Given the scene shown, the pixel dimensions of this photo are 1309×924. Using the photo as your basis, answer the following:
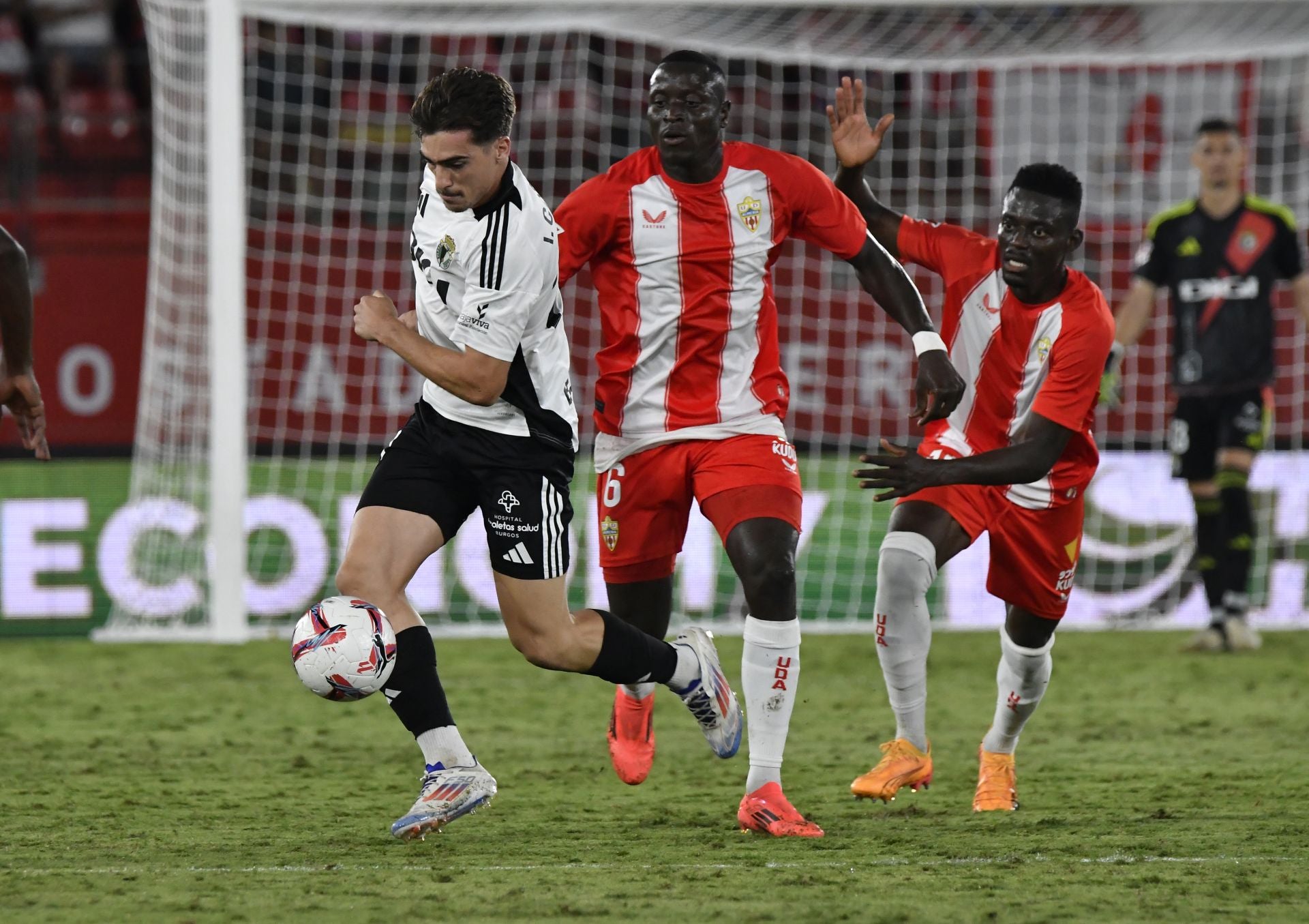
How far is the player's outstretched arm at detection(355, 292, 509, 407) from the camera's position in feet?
14.5

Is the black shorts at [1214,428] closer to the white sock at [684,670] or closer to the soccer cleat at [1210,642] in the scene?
the soccer cleat at [1210,642]

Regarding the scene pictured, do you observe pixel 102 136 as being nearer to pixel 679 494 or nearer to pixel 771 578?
pixel 679 494

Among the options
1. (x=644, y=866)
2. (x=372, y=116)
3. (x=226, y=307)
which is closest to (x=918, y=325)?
(x=644, y=866)

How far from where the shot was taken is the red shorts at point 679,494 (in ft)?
16.4

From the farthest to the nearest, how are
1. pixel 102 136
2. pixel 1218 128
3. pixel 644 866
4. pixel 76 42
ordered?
pixel 76 42 → pixel 102 136 → pixel 1218 128 → pixel 644 866

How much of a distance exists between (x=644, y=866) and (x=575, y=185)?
338 inches

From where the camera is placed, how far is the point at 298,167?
12516mm

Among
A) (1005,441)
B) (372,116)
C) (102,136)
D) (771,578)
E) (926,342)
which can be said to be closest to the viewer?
(771,578)

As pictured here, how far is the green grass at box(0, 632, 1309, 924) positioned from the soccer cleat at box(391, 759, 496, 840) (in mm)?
57

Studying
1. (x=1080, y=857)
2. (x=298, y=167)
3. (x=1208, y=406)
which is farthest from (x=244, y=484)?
(x=1080, y=857)

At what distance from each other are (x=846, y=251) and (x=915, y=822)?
5.46 feet

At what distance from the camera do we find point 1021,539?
5.38 meters

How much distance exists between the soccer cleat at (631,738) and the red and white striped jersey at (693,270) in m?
0.87

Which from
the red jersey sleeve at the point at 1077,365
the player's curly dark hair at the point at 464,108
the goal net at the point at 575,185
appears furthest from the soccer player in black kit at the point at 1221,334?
the player's curly dark hair at the point at 464,108
